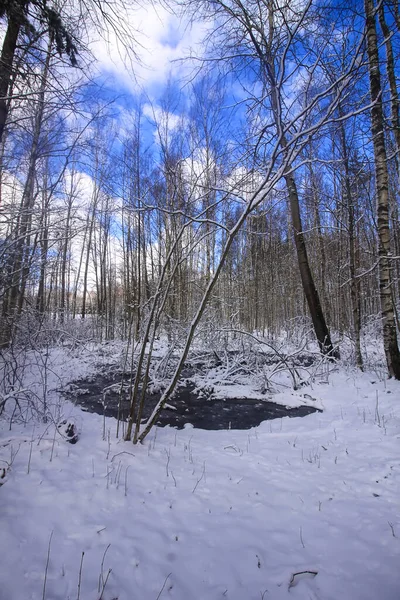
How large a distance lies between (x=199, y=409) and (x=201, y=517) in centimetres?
346

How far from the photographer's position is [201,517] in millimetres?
2150

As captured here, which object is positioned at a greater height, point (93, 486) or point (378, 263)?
point (378, 263)

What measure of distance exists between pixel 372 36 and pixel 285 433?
7776 millimetres

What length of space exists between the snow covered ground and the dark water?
3.03ft

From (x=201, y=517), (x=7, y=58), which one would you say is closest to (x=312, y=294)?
(x=201, y=517)

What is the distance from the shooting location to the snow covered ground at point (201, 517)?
1.55 m

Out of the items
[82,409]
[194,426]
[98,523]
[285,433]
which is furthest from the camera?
[82,409]

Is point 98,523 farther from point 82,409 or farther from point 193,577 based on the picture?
point 82,409

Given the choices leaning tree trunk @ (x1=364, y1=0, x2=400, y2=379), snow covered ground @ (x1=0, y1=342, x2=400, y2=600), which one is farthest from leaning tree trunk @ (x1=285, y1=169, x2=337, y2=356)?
snow covered ground @ (x1=0, y1=342, x2=400, y2=600)

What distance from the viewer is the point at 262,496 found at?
8.02ft

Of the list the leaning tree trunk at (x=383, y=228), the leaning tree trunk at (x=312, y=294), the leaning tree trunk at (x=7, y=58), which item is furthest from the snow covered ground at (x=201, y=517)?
the leaning tree trunk at (x=312, y=294)

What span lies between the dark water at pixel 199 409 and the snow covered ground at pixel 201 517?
0.92 metres

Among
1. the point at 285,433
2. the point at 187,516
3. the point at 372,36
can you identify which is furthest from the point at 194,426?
the point at 372,36

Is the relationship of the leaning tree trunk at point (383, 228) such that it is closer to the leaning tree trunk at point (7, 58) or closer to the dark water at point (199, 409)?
the dark water at point (199, 409)
